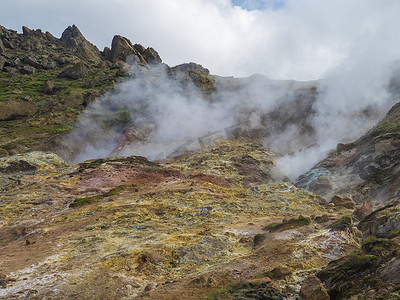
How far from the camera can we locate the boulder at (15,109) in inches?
2232

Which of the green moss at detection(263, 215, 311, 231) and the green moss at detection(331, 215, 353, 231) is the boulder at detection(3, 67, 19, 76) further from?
the green moss at detection(331, 215, 353, 231)

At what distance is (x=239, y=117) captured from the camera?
59.6 m

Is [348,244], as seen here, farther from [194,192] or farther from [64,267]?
[194,192]

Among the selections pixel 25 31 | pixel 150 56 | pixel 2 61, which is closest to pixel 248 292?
pixel 2 61

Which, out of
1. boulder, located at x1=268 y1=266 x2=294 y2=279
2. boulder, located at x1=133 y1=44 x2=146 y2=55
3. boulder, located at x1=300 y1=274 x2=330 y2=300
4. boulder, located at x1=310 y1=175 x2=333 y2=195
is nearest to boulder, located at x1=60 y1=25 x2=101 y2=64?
boulder, located at x1=133 y1=44 x2=146 y2=55

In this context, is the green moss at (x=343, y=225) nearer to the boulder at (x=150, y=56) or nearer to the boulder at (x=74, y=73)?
the boulder at (x=74, y=73)

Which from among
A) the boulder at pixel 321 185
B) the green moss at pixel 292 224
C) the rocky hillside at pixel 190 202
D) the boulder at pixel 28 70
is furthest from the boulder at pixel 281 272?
the boulder at pixel 28 70

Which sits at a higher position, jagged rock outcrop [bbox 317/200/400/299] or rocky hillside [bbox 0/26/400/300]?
rocky hillside [bbox 0/26/400/300]

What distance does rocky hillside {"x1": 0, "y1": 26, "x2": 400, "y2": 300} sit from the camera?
9039 mm

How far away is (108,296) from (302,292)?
5788 mm

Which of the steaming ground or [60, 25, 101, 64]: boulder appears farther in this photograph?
[60, 25, 101, 64]: boulder

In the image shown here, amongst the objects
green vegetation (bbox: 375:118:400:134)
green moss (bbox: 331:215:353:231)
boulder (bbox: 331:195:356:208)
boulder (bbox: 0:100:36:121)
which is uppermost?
boulder (bbox: 0:100:36:121)

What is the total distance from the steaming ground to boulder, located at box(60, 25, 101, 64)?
2055 inches

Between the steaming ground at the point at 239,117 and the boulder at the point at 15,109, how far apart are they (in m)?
11.6
